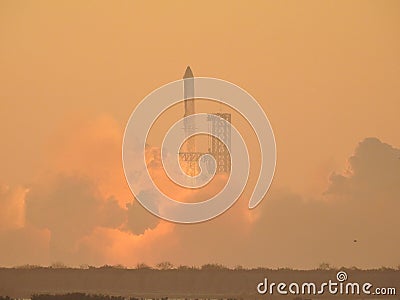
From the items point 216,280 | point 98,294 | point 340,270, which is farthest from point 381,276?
point 98,294

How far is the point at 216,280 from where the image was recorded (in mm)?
62312

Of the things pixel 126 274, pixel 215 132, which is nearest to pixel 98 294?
pixel 126 274

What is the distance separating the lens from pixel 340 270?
61938 millimetres

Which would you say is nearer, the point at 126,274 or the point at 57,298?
the point at 57,298

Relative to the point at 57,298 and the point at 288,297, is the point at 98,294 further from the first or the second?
the point at 288,297

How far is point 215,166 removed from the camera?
60.8 meters

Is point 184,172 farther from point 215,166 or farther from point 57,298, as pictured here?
point 57,298

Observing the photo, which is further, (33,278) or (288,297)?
(33,278)

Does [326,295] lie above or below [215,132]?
below

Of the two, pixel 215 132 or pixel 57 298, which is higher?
pixel 215 132

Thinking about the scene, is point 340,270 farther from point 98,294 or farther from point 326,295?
point 98,294

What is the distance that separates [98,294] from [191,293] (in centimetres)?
340

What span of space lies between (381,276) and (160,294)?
756 centimetres

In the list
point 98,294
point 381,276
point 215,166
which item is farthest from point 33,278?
point 381,276
